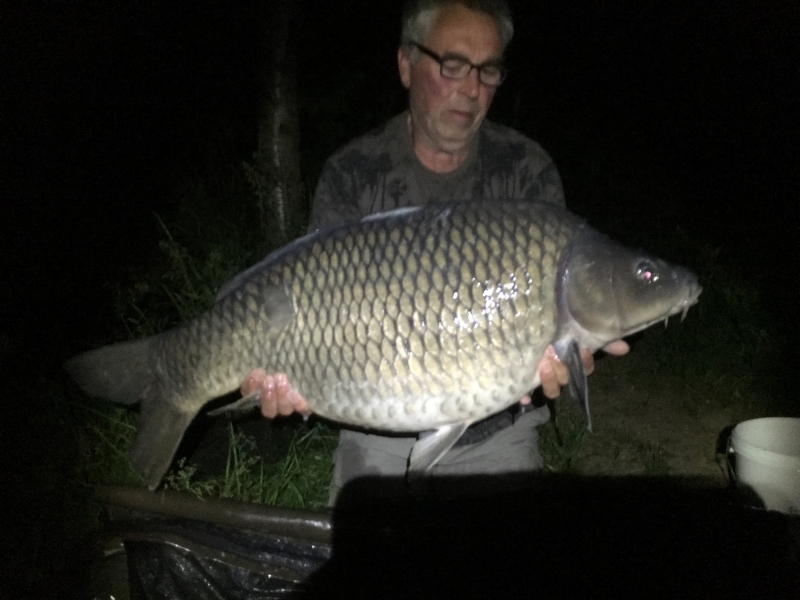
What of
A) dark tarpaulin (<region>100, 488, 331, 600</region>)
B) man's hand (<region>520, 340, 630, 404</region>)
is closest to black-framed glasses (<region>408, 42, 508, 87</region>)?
man's hand (<region>520, 340, 630, 404</region>)

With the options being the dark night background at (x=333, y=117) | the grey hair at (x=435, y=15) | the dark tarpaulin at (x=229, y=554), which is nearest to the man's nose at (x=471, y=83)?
the grey hair at (x=435, y=15)

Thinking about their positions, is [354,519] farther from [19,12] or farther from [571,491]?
[19,12]

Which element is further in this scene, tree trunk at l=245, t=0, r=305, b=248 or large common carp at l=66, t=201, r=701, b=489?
tree trunk at l=245, t=0, r=305, b=248

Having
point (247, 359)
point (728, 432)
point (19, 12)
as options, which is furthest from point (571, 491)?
point (19, 12)

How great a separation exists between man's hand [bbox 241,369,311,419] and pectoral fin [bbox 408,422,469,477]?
1.05 feet

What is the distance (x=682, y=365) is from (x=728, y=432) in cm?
50

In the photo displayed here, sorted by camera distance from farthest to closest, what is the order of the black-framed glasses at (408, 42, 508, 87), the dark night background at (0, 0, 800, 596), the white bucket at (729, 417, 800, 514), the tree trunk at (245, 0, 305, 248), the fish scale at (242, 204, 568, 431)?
the tree trunk at (245, 0, 305, 248) → the dark night background at (0, 0, 800, 596) → the white bucket at (729, 417, 800, 514) → the black-framed glasses at (408, 42, 508, 87) → the fish scale at (242, 204, 568, 431)

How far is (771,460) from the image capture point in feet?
6.66

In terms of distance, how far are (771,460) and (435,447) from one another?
1.17m

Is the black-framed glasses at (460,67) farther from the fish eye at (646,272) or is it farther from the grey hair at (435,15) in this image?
the fish eye at (646,272)

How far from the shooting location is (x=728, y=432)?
8.89 ft

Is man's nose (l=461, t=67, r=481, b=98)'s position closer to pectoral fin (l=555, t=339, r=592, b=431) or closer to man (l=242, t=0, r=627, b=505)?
man (l=242, t=0, r=627, b=505)

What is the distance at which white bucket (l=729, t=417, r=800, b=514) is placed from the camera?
201 centimetres

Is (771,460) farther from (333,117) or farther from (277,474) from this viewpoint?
(333,117)
